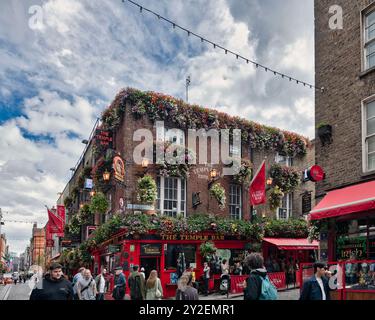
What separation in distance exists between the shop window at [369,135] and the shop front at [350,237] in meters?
0.66

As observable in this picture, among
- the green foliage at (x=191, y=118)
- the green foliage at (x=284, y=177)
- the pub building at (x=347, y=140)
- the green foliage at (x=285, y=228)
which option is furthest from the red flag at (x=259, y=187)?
the pub building at (x=347, y=140)

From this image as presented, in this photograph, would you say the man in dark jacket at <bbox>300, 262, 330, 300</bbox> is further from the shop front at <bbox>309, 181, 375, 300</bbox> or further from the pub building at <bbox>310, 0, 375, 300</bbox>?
the pub building at <bbox>310, 0, 375, 300</bbox>

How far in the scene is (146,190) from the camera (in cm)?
2353

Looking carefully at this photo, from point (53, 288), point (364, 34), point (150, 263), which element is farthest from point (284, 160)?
point (53, 288)

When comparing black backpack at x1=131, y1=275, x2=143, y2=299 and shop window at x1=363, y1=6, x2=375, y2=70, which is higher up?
shop window at x1=363, y1=6, x2=375, y2=70

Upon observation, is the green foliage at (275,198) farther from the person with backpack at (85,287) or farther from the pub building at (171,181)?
the person with backpack at (85,287)

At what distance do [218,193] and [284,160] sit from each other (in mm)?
6175

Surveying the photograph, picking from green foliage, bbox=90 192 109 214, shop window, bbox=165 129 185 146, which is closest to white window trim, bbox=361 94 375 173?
shop window, bbox=165 129 185 146

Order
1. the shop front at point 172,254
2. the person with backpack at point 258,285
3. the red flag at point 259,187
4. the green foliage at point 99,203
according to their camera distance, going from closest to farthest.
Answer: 1. the person with backpack at point 258,285
2. the red flag at point 259,187
3. the shop front at point 172,254
4. the green foliage at point 99,203

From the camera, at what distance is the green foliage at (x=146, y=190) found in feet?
77.2

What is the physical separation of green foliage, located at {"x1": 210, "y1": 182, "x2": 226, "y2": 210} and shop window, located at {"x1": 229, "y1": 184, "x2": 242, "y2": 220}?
1492 millimetres

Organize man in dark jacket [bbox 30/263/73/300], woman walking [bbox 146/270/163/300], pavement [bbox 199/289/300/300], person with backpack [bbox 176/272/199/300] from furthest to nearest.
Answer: pavement [bbox 199/289/300/300] < woman walking [bbox 146/270/163/300] < person with backpack [bbox 176/272/199/300] < man in dark jacket [bbox 30/263/73/300]

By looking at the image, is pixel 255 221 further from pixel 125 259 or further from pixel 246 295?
pixel 246 295

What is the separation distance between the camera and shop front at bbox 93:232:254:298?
23.4 metres
